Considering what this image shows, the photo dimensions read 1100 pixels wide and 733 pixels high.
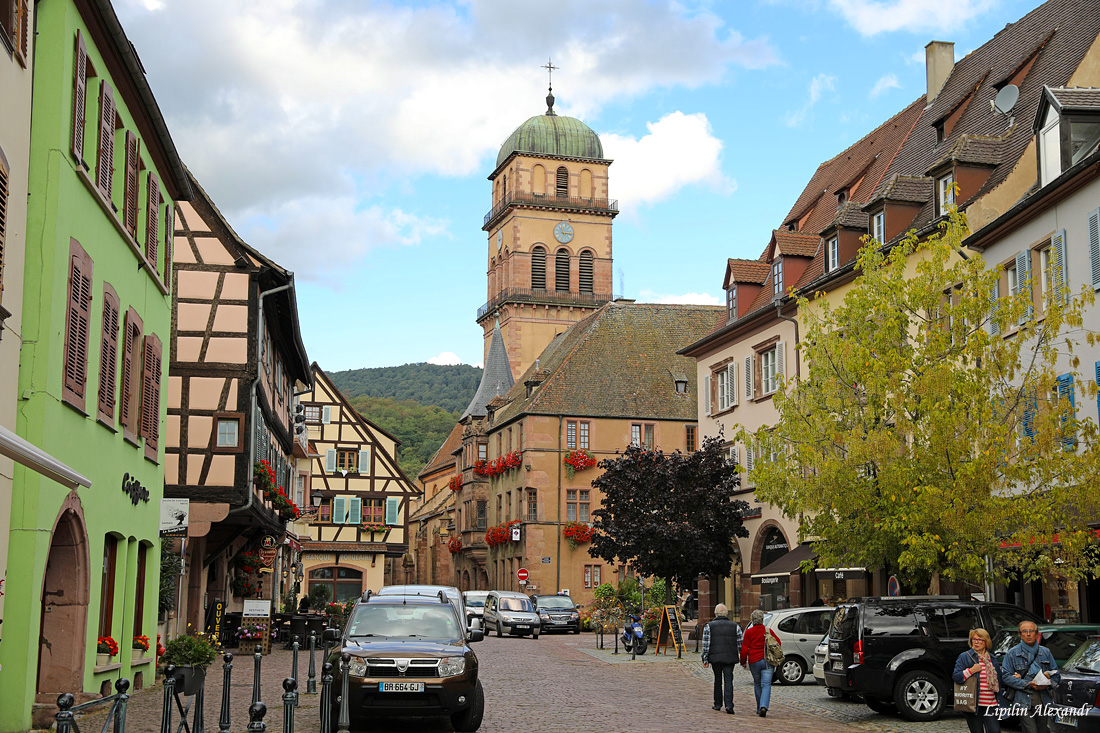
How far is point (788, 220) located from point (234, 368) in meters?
21.3

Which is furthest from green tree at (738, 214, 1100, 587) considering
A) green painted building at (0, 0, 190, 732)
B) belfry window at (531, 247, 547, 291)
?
belfry window at (531, 247, 547, 291)

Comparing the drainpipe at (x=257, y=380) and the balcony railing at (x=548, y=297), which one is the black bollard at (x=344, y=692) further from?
the balcony railing at (x=548, y=297)

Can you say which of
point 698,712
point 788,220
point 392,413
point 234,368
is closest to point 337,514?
point 788,220

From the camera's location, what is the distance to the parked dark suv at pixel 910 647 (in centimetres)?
1767

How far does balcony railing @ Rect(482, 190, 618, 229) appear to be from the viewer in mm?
97875

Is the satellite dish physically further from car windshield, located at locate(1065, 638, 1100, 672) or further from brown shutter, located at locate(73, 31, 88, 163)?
brown shutter, located at locate(73, 31, 88, 163)

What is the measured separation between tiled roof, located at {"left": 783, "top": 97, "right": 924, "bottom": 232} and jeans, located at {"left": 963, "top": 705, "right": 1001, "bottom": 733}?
926 inches

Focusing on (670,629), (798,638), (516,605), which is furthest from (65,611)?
(516,605)

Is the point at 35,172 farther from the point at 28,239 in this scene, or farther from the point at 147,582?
the point at 147,582

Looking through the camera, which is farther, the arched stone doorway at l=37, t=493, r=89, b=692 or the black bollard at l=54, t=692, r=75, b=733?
the arched stone doorway at l=37, t=493, r=89, b=692

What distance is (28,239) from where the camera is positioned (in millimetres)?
13875

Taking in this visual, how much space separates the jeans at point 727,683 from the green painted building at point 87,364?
868 centimetres

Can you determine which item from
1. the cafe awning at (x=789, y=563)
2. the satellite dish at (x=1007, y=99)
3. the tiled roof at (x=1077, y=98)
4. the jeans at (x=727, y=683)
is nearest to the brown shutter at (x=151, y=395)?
the jeans at (x=727, y=683)

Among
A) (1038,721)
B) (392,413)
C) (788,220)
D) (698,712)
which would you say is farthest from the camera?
(392,413)
